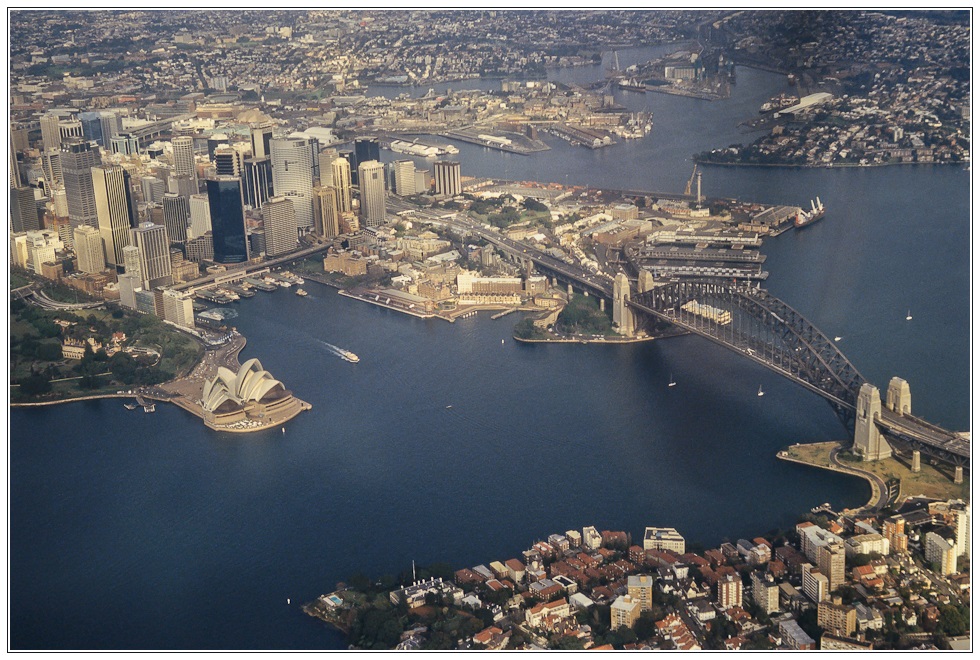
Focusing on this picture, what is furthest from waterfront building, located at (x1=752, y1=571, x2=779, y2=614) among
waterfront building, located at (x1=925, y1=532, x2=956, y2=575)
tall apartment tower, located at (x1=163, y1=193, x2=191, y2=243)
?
tall apartment tower, located at (x1=163, y1=193, x2=191, y2=243)

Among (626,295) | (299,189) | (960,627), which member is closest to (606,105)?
(299,189)

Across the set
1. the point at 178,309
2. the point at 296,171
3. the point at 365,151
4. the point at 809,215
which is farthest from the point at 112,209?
the point at 809,215

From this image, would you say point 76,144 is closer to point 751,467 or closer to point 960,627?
point 751,467

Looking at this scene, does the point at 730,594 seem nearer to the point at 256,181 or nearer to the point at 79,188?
the point at 79,188

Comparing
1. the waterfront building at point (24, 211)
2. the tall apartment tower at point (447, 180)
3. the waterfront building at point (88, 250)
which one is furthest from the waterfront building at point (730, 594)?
the tall apartment tower at point (447, 180)

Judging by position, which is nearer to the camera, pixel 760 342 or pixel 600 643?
pixel 600 643

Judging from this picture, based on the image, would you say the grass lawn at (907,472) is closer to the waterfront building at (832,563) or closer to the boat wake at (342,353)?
the waterfront building at (832,563)

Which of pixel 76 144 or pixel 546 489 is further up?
pixel 76 144

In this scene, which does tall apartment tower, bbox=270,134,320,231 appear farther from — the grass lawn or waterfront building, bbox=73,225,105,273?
the grass lawn
